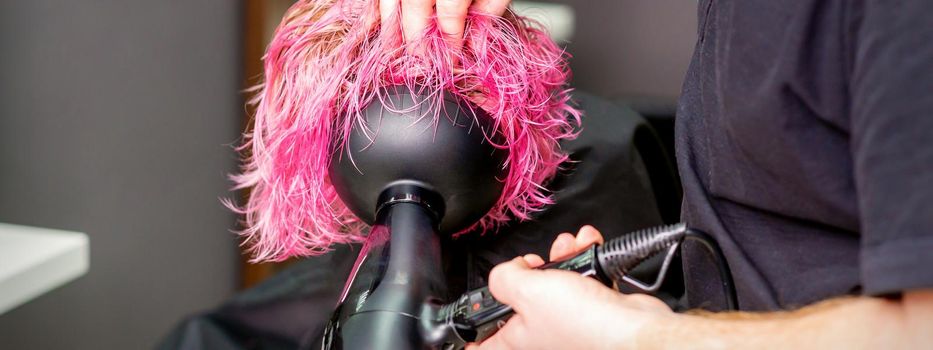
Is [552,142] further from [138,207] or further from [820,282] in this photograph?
[138,207]

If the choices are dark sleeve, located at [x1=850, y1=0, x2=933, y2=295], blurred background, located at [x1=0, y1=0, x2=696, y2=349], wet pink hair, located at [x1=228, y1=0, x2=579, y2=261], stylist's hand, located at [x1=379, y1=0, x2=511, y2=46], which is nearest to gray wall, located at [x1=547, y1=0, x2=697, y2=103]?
blurred background, located at [x1=0, y1=0, x2=696, y2=349]

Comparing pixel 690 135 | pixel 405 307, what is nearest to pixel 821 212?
pixel 690 135

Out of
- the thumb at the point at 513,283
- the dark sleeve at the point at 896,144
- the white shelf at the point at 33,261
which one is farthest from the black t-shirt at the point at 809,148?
the white shelf at the point at 33,261

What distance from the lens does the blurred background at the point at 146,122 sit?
3.51 ft

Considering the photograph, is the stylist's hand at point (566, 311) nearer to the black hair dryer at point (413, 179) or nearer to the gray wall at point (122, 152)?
the black hair dryer at point (413, 179)

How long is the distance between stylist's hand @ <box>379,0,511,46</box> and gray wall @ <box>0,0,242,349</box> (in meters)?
0.65

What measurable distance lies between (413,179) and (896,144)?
0.35 meters

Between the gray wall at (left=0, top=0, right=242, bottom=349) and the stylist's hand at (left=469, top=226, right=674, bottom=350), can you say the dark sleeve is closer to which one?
the stylist's hand at (left=469, top=226, right=674, bottom=350)

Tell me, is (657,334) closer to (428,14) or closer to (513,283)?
(513,283)

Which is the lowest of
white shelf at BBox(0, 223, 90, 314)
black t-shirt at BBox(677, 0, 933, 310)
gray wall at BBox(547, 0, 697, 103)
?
white shelf at BBox(0, 223, 90, 314)

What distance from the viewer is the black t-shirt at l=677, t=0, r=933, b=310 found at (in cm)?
34

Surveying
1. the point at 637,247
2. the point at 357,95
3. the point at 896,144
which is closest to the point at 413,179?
the point at 357,95

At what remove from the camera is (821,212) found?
1.44 feet

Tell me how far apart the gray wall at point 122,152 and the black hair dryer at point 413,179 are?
0.64 m
